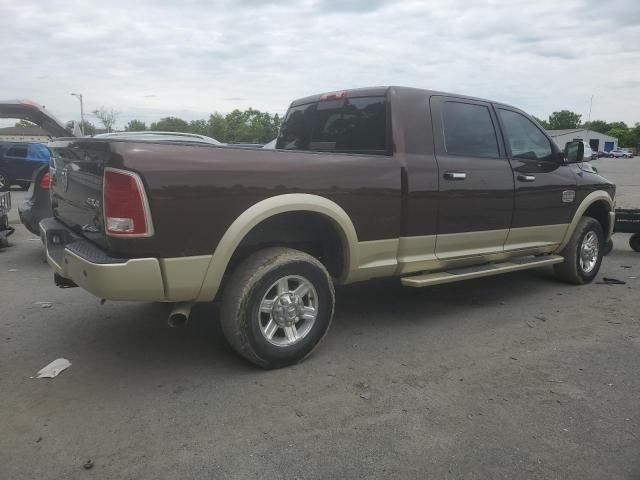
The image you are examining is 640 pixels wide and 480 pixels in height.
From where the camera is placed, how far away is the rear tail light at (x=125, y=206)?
2.97 m

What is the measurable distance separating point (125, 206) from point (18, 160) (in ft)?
50.1

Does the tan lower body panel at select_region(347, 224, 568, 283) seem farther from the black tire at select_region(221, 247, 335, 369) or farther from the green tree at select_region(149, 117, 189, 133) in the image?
the green tree at select_region(149, 117, 189, 133)

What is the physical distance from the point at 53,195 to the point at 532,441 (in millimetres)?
3824

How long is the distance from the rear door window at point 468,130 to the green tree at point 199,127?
10162cm

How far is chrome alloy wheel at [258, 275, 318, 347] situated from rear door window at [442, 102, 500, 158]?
1.85m

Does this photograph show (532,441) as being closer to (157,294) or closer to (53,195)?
(157,294)

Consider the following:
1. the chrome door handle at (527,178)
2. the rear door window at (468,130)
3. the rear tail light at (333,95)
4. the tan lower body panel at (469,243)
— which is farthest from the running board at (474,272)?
the rear tail light at (333,95)

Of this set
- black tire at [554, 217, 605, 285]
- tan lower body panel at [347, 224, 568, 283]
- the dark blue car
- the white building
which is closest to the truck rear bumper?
tan lower body panel at [347, 224, 568, 283]

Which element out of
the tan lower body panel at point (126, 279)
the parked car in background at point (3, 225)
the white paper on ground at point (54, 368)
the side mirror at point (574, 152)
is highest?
the side mirror at point (574, 152)

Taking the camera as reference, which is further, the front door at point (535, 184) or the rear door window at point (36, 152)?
the rear door window at point (36, 152)

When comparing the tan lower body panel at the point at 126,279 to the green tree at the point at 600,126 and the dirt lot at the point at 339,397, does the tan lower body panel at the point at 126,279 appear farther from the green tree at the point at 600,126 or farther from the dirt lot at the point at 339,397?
the green tree at the point at 600,126

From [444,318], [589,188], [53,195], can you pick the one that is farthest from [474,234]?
[53,195]

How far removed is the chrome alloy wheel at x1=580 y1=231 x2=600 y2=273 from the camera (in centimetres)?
614

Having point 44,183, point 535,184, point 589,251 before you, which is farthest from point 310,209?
point 44,183
